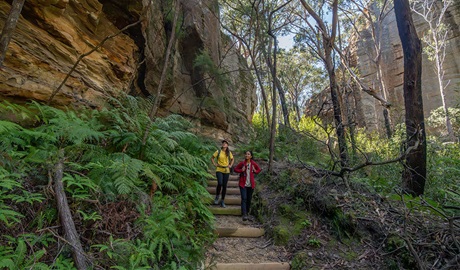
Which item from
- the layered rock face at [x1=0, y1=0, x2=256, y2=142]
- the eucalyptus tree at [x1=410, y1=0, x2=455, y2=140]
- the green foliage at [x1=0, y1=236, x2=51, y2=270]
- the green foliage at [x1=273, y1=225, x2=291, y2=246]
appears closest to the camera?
the green foliage at [x1=0, y1=236, x2=51, y2=270]

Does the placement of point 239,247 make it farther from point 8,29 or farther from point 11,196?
point 8,29

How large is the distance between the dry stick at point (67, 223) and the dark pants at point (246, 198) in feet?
12.1

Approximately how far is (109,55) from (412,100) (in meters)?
7.77

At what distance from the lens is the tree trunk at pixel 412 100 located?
5.42 meters

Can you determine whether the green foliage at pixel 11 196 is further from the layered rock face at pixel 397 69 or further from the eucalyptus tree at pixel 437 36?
the eucalyptus tree at pixel 437 36

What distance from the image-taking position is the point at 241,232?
4.99 m

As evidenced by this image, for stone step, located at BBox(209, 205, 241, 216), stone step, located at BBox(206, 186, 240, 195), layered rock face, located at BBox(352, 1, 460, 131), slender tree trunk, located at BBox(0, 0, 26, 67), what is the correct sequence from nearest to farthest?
1. slender tree trunk, located at BBox(0, 0, 26, 67)
2. stone step, located at BBox(209, 205, 241, 216)
3. stone step, located at BBox(206, 186, 240, 195)
4. layered rock face, located at BBox(352, 1, 460, 131)

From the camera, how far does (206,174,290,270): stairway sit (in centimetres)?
385

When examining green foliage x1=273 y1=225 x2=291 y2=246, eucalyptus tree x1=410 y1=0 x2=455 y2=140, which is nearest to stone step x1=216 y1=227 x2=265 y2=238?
green foliage x1=273 y1=225 x2=291 y2=246

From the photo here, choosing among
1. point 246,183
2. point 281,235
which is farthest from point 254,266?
point 246,183

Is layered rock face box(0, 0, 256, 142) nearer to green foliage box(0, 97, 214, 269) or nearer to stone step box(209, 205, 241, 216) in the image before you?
green foliage box(0, 97, 214, 269)

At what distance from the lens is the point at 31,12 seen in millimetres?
5023

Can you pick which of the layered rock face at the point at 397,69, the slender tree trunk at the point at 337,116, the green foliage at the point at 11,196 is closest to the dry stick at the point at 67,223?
the green foliage at the point at 11,196

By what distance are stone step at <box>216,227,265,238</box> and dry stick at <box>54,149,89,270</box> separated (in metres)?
2.85
